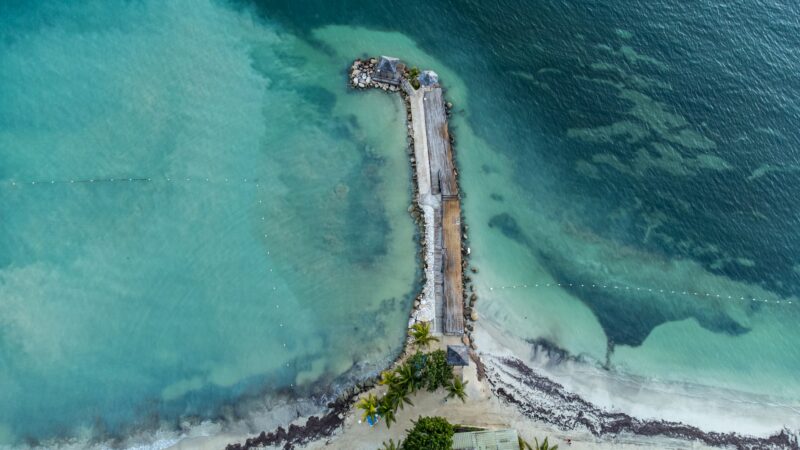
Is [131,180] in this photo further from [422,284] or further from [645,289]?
[645,289]

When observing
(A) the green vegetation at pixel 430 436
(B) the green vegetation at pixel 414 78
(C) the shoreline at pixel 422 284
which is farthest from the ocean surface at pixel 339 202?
(A) the green vegetation at pixel 430 436

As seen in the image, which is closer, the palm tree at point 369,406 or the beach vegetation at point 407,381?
the palm tree at point 369,406

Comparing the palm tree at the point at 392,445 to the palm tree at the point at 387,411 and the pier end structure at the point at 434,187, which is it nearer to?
the palm tree at the point at 387,411

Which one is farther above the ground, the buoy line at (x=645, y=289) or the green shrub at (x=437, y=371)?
the buoy line at (x=645, y=289)

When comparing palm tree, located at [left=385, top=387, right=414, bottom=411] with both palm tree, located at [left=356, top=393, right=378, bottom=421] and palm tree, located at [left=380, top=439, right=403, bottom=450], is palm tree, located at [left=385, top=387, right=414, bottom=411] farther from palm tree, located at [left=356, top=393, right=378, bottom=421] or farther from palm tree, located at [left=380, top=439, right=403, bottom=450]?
palm tree, located at [left=380, top=439, right=403, bottom=450]

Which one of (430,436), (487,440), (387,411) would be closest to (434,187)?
(387,411)

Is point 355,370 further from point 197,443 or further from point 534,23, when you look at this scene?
point 534,23

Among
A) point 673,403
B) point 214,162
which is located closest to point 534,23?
point 214,162
